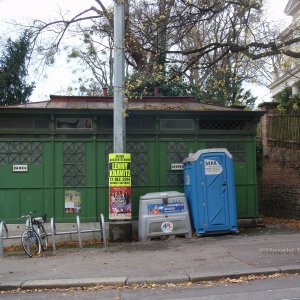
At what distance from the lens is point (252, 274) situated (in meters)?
8.14

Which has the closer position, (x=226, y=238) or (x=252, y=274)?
(x=252, y=274)

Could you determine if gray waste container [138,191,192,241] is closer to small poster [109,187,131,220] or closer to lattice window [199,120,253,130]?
small poster [109,187,131,220]

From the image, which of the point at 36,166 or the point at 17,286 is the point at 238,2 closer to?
the point at 36,166

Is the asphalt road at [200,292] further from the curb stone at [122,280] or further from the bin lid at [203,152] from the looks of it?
the bin lid at [203,152]

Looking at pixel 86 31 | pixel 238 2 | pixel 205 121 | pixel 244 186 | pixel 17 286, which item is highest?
pixel 86 31

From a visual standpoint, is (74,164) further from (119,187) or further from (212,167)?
(212,167)

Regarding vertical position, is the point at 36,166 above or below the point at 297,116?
below

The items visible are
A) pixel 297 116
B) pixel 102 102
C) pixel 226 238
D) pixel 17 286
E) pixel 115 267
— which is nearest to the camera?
pixel 17 286

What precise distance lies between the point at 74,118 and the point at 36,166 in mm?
1706

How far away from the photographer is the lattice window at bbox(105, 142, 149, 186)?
13656 mm

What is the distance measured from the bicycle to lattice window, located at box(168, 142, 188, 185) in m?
3.94

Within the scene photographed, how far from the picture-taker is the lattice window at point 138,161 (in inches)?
538

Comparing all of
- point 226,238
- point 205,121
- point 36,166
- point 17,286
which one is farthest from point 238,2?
point 17,286

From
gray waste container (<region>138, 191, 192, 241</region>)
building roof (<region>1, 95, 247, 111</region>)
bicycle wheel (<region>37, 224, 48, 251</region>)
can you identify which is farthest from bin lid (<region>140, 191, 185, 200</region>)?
bicycle wheel (<region>37, 224, 48, 251</region>)
